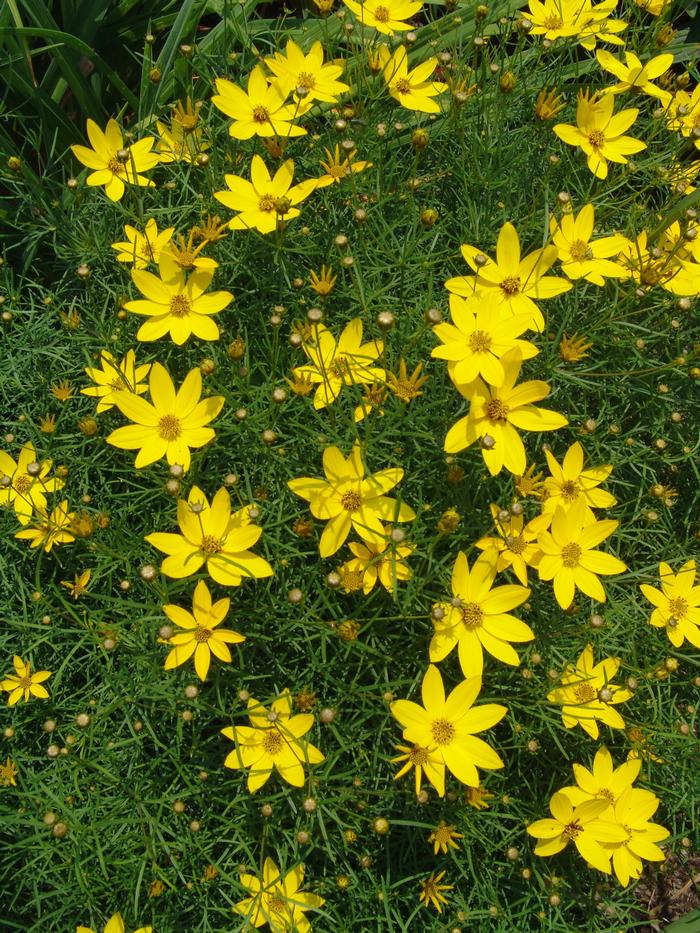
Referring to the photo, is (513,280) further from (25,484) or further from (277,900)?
(277,900)

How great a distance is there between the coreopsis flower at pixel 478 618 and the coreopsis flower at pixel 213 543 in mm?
355

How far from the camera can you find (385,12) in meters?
1.86

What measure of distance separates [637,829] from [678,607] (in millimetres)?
467

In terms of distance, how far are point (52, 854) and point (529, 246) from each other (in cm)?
178

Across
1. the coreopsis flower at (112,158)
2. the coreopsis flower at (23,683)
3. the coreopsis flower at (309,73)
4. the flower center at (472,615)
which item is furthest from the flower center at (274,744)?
the coreopsis flower at (309,73)

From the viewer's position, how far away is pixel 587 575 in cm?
150

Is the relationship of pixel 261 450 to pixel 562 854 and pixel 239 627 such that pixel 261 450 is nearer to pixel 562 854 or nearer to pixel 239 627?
pixel 239 627

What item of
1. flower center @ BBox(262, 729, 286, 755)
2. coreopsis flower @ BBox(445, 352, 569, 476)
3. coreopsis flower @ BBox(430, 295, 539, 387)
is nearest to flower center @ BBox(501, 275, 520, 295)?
coreopsis flower @ BBox(430, 295, 539, 387)

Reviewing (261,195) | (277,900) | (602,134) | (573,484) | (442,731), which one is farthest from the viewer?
(602,134)

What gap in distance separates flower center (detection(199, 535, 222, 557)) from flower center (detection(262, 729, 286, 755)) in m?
0.37

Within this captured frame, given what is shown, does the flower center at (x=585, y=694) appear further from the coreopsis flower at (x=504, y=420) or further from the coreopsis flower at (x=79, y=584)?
the coreopsis flower at (x=79, y=584)

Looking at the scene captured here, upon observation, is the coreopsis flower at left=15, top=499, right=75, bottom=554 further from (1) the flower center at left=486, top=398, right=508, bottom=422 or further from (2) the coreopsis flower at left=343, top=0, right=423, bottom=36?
(2) the coreopsis flower at left=343, top=0, right=423, bottom=36

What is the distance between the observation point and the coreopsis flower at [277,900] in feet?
4.78

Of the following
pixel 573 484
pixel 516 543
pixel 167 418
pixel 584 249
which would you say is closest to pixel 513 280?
pixel 584 249
